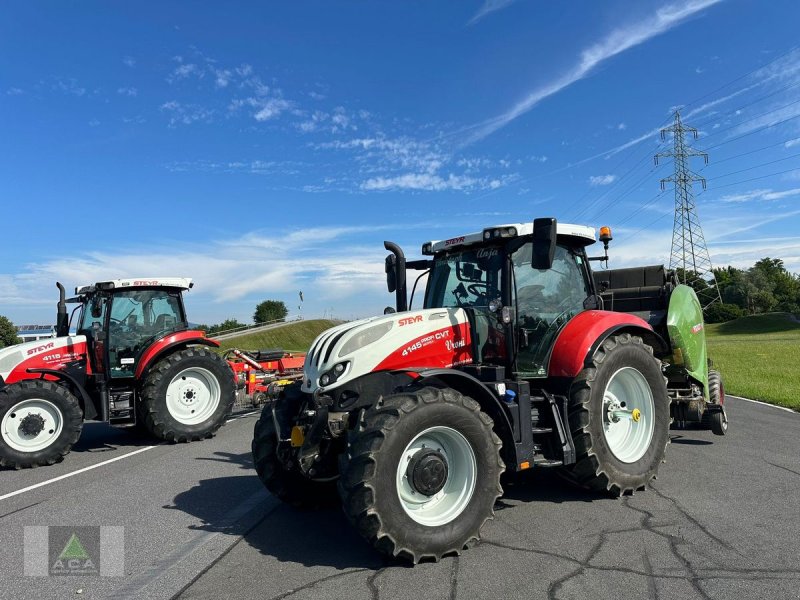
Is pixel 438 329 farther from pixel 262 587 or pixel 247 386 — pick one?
pixel 247 386

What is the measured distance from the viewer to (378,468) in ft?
12.2

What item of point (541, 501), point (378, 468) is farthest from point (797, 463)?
point (378, 468)

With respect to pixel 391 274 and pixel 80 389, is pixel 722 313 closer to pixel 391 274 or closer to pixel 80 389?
pixel 391 274

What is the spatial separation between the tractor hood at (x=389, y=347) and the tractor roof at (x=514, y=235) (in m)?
0.71

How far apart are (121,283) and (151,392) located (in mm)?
2007

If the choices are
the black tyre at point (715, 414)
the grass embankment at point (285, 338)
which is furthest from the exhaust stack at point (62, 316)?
the grass embankment at point (285, 338)

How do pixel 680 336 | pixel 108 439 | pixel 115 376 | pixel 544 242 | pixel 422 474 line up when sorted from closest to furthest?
1. pixel 422 474
2. pixel 544 242
3. pixel 680 336
4. pixel 115 376
5. pixel 108 439

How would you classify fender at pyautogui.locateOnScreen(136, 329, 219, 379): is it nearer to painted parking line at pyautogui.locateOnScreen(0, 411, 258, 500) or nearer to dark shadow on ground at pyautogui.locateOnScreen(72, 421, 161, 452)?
dark shadow on ground at pyautogui.locateOnScreen(72, 421, 161, 452)

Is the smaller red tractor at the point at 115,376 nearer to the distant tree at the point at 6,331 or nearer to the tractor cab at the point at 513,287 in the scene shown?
the tractor cab at the point at 513,287

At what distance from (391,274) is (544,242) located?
2.00 meters

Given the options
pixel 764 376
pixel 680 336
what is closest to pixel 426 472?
pixel 680 336

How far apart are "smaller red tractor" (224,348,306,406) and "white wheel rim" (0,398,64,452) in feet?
11.7

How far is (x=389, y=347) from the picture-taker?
4.55 metres

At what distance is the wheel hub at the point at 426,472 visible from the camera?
4016mm
